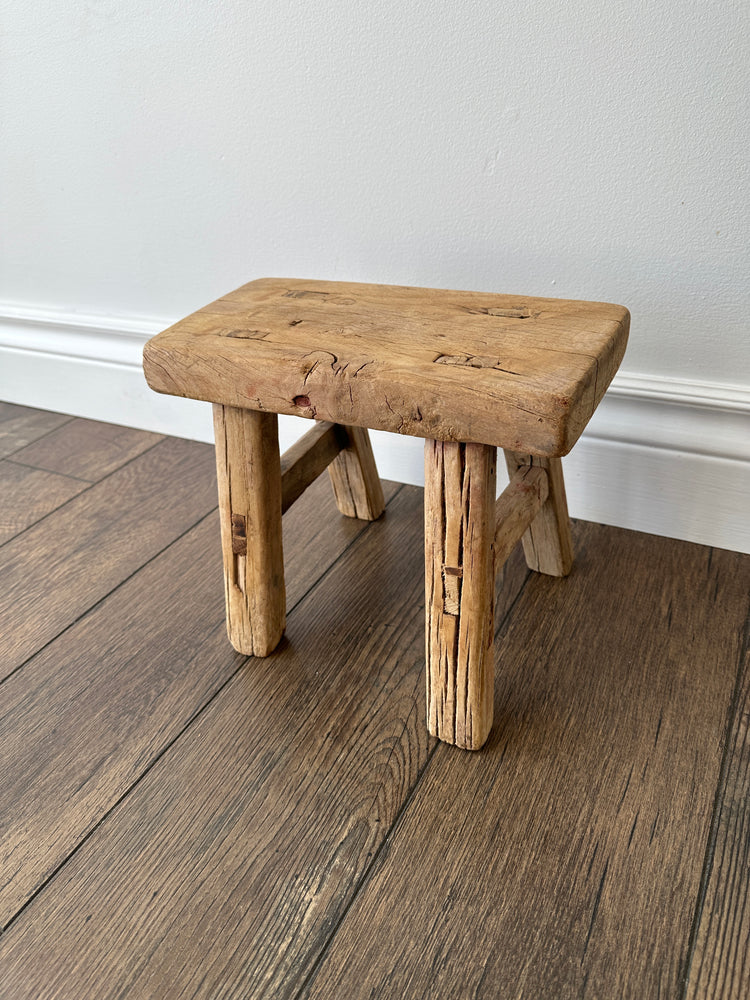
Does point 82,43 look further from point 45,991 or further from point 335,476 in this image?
point 45,991

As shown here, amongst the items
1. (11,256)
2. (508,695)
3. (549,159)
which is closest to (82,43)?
(11,256)

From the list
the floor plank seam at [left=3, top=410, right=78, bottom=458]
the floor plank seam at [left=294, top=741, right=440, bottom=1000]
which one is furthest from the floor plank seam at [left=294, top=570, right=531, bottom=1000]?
the floor plank seam at [left=3, top=410, right=78, bottom=458]

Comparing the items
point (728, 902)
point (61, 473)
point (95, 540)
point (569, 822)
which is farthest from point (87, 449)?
point (728, 902)

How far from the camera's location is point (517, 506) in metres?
0.94

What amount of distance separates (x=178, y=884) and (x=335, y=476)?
64cm

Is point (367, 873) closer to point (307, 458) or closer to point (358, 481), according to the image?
point (307, 458)

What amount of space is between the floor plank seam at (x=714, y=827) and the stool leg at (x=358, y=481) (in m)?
0.54

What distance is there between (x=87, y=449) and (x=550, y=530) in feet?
2.94

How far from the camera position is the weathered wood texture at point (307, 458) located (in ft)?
3.40

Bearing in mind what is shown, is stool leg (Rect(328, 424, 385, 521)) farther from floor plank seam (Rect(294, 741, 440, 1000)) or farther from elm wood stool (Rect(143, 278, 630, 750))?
floor plank seam (Rect(294, 741, 440, 1000))

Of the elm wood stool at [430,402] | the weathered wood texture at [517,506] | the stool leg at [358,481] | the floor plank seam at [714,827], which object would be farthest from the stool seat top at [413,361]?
the floor plank seam at [714,827]

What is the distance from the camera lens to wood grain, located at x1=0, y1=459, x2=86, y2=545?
133 cm

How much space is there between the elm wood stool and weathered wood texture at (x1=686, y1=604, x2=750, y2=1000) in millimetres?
244

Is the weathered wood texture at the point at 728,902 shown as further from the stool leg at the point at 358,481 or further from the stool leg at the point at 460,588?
the stool leg at the point at 358,481
